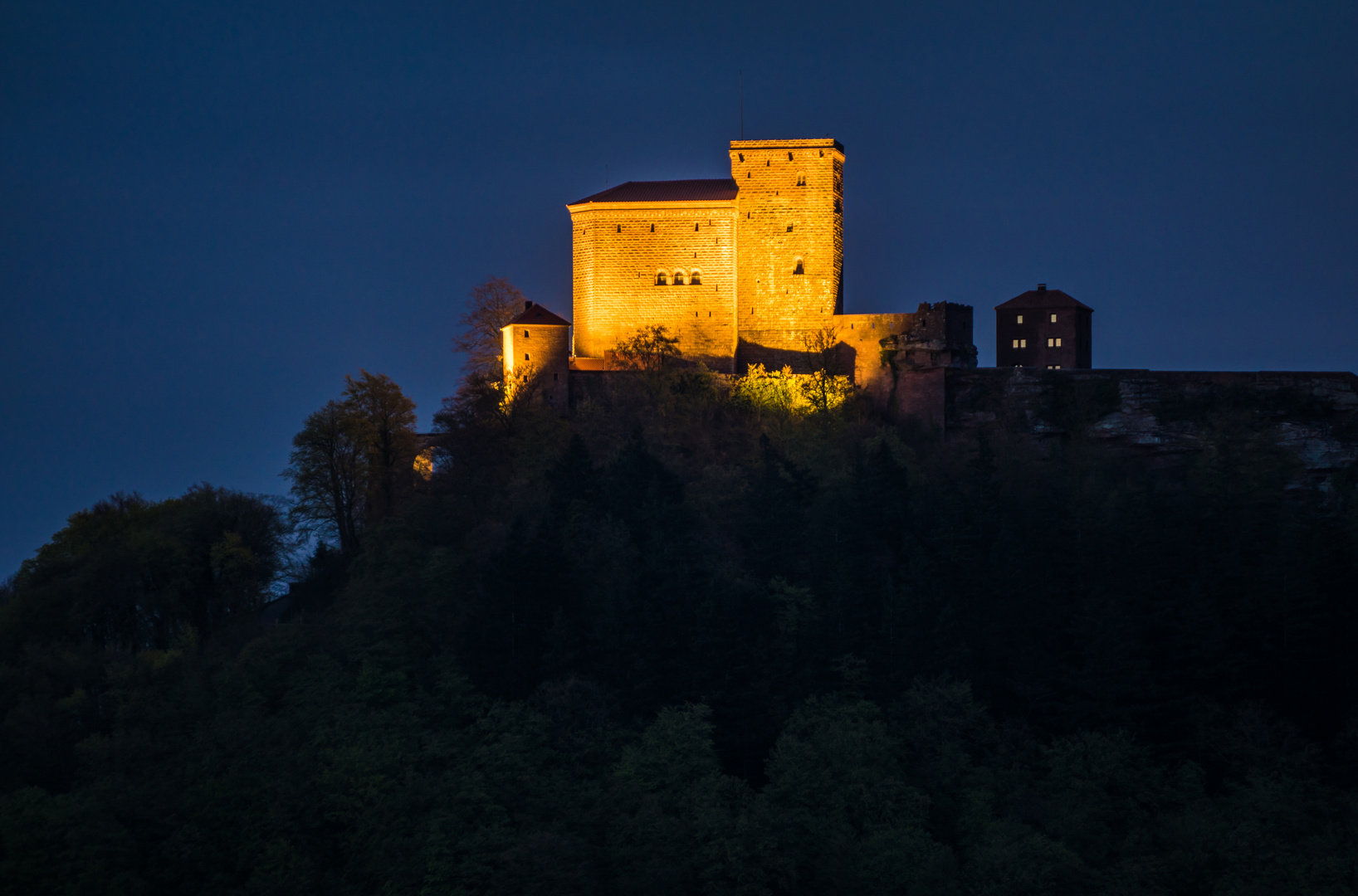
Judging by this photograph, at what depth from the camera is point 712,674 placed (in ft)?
117

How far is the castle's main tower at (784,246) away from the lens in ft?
158

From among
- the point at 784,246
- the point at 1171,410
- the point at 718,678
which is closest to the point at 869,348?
the point at 784,246

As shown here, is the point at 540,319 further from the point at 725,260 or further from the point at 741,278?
the point at 741,278

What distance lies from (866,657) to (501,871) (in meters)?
11.7

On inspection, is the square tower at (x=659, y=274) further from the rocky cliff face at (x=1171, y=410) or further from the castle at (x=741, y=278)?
the rocky cliff face at (x=1171, y=410)

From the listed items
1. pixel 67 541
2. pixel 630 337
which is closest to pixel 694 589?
pixel 630 337

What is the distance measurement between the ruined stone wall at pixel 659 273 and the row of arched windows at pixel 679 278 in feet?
0.10

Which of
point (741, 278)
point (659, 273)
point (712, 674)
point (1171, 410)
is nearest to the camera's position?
point (712, 674)

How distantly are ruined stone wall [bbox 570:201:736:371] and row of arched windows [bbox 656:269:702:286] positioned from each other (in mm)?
29

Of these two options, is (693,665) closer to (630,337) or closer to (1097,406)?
(630,337)

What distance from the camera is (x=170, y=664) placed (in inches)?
1591

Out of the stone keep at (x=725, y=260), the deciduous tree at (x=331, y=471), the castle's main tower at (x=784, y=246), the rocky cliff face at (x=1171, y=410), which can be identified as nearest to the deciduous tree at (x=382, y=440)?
the deciduous tree at (x=331, y=471)

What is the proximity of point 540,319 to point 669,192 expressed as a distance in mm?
7351

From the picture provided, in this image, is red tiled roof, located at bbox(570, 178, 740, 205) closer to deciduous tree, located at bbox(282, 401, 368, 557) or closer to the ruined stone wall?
the ruined stone wall
